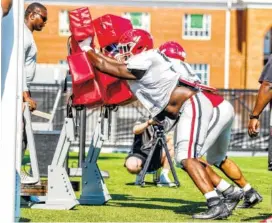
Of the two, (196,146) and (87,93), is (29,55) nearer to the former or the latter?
(87,93)

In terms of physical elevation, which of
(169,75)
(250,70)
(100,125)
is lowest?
(250,70)

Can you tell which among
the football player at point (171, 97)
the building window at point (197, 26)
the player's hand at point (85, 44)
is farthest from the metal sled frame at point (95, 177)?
the building window at point (197, 26)

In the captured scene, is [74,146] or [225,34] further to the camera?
[225,34]

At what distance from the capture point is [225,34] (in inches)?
2261

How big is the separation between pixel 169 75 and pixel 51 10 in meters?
47.9

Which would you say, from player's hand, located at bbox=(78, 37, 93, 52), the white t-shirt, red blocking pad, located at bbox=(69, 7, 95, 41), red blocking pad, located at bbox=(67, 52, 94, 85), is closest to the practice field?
red blocking pad, located at bbox=(67, 52, 94, 85)

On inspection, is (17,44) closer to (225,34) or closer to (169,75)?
(169,75)

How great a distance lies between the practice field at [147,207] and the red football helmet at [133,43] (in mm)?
1464

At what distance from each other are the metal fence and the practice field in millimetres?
13548

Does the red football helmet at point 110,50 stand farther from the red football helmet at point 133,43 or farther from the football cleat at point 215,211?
the football cleat at point 215,211

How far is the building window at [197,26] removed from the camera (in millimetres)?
58688

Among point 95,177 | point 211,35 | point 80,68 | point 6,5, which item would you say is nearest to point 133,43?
point 80,68

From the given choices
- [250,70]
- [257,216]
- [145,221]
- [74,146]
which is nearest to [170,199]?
[257,216]

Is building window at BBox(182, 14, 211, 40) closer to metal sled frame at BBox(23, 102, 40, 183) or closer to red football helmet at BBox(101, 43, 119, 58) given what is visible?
red football helmet at BBox(101, 43, 119, 58)
